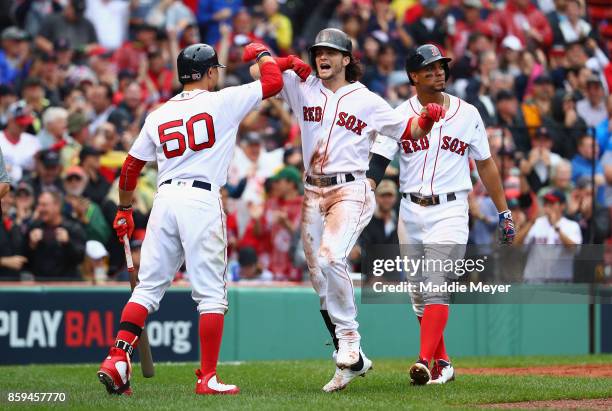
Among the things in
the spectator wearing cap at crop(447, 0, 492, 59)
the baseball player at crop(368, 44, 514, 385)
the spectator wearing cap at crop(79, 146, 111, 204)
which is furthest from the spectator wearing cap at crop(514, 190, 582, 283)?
the spectator wearing cap at crop(447, 0, 492, 59)

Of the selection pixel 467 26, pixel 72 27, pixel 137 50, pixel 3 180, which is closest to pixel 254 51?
pixel 3 180

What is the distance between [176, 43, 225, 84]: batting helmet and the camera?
768cm

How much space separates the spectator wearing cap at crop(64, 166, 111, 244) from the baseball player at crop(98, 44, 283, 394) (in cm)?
473

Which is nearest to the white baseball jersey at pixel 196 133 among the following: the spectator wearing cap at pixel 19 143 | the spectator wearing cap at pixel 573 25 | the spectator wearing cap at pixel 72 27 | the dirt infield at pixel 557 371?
the dirt infield at pixel 557 371

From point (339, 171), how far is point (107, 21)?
9.57 metres

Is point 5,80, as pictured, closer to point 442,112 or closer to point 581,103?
point 581,103

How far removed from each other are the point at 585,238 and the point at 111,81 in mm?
6443

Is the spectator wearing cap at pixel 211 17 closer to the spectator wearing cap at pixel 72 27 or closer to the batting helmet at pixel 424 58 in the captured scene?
the spectator wearing cap at pixel 72 27

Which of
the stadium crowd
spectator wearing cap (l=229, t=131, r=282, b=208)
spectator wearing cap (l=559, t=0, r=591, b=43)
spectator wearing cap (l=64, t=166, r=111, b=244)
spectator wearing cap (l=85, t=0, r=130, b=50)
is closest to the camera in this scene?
spectator wearing cap (l=64, t=166, r=111, b=244)

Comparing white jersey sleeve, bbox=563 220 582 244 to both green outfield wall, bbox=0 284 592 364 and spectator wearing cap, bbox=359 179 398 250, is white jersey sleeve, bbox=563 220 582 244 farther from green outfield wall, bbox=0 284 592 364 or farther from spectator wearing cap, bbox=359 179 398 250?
spectator wearing cap, bbox=359 179 398 250

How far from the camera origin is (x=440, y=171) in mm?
8383

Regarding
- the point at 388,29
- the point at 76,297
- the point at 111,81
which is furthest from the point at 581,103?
the point at 76,297

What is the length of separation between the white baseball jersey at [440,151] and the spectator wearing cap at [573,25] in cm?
986

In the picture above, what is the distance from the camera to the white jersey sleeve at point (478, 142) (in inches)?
334
